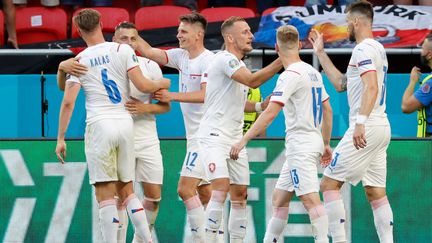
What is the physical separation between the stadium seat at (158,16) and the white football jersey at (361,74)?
4.86m

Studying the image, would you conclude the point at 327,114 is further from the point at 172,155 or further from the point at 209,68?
the point at 172,155

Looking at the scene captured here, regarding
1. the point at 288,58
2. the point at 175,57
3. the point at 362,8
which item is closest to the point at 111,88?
the point at 175,57

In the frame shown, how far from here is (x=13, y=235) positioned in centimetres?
1335

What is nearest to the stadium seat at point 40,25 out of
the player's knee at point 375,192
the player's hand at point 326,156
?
the player's hand at point 326,156

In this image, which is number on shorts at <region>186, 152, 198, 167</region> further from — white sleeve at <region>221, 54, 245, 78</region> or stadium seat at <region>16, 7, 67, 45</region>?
stadium seat at <region>16, 7, 67, 45</region>

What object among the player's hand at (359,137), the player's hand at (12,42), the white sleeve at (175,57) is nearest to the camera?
the player's hand at (359,137)

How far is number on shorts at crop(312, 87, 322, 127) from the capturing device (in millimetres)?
11945

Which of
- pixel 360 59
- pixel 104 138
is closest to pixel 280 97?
pixel 360 59

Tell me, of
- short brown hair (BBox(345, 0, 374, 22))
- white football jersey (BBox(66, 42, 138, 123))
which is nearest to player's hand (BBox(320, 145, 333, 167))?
short brown hair (BBox(345, 0, 374, 22))

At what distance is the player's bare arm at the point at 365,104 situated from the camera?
1145cm

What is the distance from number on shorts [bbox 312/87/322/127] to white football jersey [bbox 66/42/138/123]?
156cm

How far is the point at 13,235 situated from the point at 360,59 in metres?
3.96

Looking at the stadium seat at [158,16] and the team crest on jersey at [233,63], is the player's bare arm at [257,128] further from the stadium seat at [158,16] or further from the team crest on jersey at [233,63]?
the stadium seat at [158,16]

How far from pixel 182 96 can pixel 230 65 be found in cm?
65
